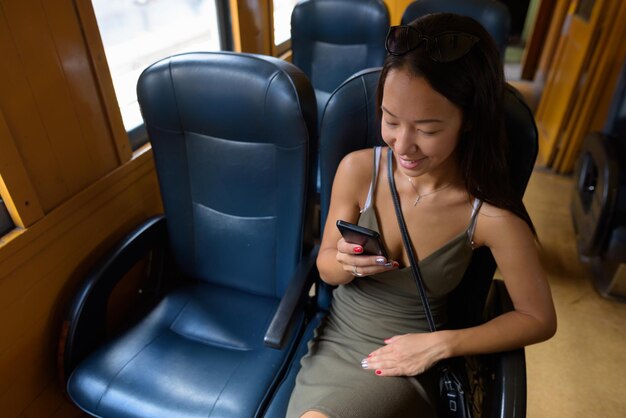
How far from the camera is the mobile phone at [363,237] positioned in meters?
0.77

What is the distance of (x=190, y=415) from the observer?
94cm

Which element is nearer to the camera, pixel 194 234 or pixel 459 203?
pixel 459 203

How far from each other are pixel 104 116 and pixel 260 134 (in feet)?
1.62

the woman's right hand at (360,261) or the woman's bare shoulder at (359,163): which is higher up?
the woman's bare shoulder at (359,163)

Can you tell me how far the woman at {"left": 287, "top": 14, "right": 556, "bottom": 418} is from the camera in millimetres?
699

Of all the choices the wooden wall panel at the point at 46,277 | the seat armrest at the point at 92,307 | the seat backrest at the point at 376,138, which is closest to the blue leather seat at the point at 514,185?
the seat backrest at the point at 376,138

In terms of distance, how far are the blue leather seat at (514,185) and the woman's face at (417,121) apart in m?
0.17

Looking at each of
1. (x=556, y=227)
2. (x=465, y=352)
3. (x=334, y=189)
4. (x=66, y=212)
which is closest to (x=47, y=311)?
(x=66, y=212)

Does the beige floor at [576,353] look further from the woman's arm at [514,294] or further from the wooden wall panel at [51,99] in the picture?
the wooden wall panel at [51,99]

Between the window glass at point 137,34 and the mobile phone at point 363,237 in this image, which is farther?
the window glass at point 137,34

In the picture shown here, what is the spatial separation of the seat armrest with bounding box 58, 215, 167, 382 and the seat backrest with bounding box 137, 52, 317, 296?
0.55 ft

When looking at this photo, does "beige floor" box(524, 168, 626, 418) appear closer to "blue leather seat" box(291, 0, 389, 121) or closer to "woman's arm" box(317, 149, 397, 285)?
"woman's arm" box(317, 149, 397, 285)

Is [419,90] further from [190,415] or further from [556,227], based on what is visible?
[556,227]

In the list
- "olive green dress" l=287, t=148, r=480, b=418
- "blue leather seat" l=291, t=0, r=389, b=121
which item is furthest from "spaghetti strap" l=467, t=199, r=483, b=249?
"blue leather seat" l=291, t=0, r=389, b=121
